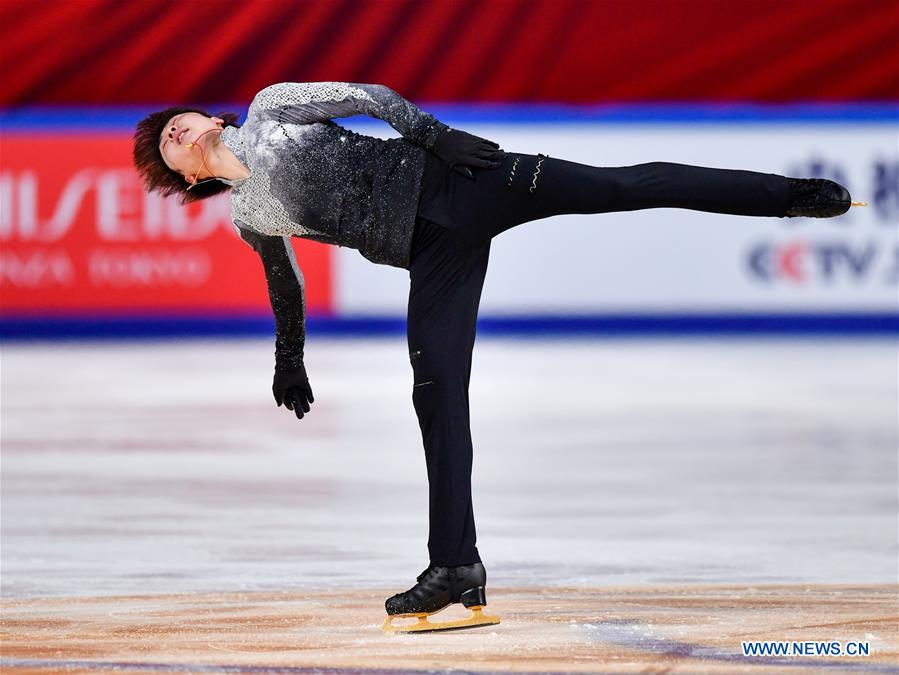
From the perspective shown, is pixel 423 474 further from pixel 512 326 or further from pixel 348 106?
pixel 512 326

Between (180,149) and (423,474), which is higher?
(180,149)

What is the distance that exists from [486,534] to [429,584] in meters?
1.26

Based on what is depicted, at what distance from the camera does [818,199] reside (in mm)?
3117

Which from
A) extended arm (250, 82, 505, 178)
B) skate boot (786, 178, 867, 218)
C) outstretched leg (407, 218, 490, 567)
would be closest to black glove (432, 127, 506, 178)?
extended arm (250, 82, 505, 178)

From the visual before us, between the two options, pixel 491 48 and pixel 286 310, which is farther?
pixel 491 48

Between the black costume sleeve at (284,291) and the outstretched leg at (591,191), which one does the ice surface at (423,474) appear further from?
the outstretched leg at (591,191)

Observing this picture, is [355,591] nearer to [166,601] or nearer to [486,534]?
[166,601]

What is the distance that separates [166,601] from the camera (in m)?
3.66

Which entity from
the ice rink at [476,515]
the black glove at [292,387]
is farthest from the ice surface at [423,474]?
the black glove at [292,387]

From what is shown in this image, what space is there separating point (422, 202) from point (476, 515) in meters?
1.77

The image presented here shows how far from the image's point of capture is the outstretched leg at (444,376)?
132 inches

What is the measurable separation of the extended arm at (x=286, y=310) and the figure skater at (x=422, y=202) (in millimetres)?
136

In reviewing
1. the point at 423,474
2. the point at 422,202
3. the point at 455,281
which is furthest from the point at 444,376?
the point at 423,474

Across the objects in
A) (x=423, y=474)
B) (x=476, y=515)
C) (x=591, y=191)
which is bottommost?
(x=476, y=515)
